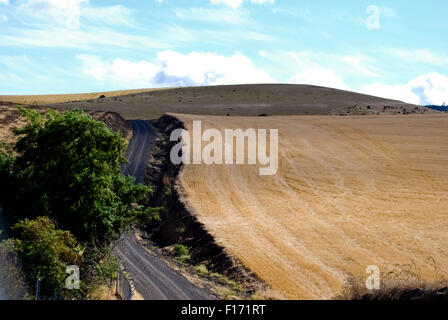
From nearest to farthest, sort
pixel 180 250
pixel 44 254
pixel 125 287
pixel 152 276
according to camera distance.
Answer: pixel 44 254, pixel 125 287, pixel 152 276, pixel 180 250

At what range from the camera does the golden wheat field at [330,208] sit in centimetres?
2977

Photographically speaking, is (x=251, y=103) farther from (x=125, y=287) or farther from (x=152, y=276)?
(x=125, y=287)

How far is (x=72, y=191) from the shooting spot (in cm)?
2734

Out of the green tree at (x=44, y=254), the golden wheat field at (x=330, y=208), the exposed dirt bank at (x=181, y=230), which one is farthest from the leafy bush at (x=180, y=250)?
the green tree at (x=44, y=254)

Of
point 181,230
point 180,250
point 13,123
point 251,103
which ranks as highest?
point 251,103

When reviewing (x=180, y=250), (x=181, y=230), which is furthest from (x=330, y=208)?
(x=180, y=250)

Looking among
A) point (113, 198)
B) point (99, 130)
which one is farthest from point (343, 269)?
point (99, 130)

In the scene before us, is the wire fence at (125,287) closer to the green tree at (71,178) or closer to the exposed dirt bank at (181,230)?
the green tree at (71,178)

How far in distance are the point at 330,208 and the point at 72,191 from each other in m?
22.5

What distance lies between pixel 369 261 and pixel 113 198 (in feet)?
51.2

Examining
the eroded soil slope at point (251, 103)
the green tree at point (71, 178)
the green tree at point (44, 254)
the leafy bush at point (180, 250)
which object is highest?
the eroded soil slope at point (251, 103)

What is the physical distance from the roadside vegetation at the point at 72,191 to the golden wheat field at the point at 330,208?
8.42 m
